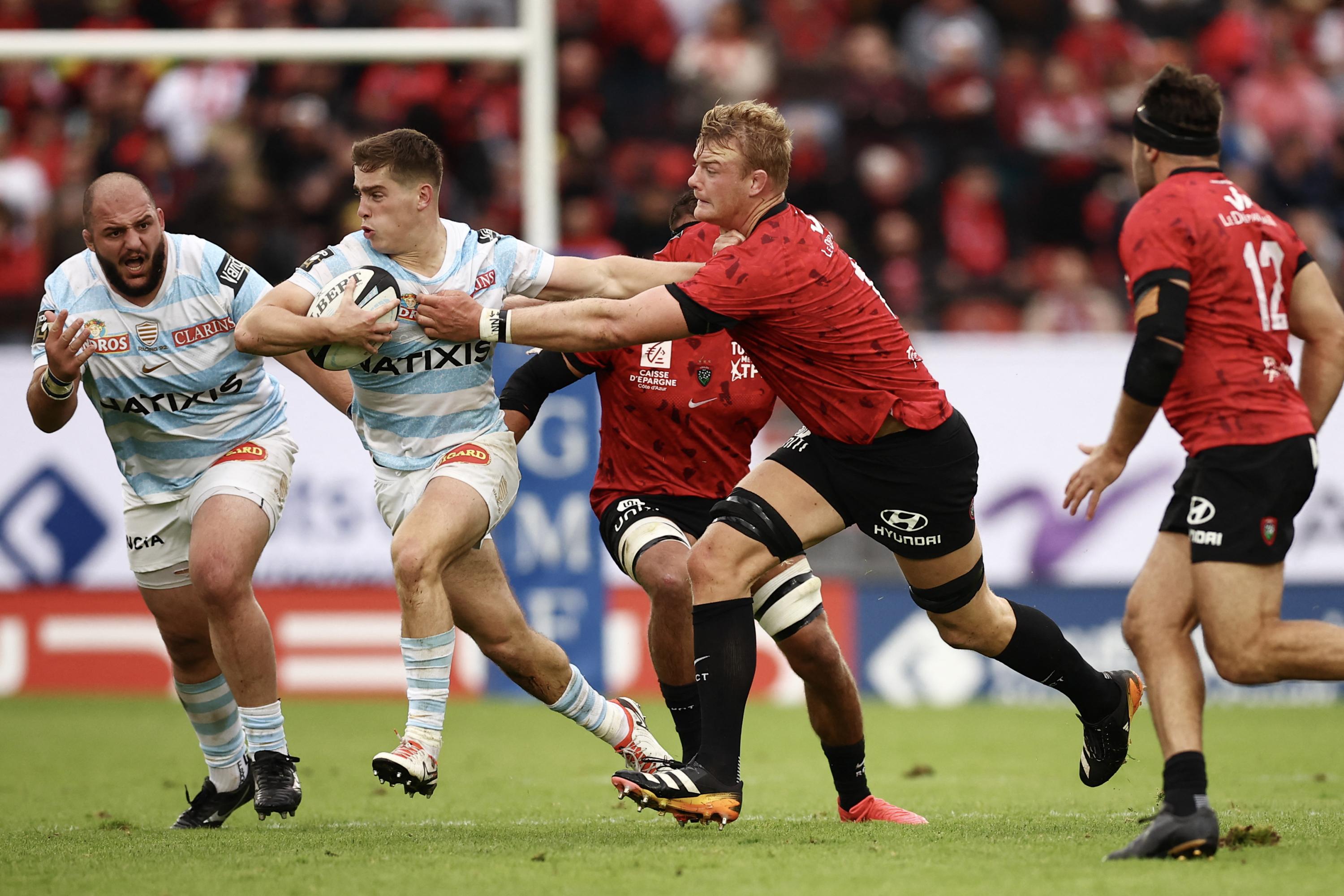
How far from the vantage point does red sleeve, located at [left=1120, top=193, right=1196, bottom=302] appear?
5133 millimetres

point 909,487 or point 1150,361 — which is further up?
point 1150,361

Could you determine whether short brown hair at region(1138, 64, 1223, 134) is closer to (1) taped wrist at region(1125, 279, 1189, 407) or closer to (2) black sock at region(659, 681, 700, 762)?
(1) taped wrist at region(1125, 279, 1189, 407)

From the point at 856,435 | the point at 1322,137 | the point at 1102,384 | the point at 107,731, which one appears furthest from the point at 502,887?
the point at 1322,137

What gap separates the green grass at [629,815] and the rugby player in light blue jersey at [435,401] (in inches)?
26.5

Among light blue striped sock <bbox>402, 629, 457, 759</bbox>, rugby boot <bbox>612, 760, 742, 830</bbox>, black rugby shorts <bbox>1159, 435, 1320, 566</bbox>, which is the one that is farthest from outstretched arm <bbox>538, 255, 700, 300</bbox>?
black rugby shorts <bbox>1159, 435, 1320, 566</bbox>

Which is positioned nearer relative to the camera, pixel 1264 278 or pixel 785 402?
pixel 1264 278

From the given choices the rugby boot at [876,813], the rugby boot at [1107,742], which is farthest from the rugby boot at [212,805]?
the rugby boot at [1107,742]

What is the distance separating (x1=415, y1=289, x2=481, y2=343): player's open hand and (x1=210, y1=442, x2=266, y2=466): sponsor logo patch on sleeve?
1.27 metres

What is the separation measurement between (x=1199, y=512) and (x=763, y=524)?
152 centimetres

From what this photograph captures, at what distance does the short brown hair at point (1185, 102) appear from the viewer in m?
5.29

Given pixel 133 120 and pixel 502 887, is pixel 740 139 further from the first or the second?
pixel 133 120

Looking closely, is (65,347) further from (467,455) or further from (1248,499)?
(1248,499)

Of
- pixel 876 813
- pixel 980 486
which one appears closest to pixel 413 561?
pixel 876 813

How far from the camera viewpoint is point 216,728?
675 centimetres
